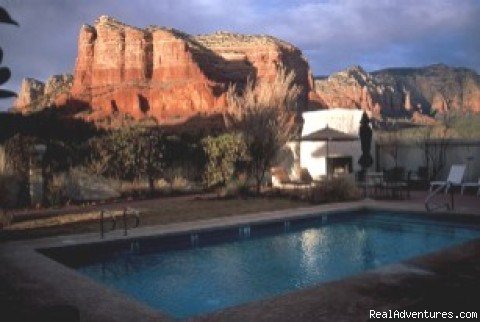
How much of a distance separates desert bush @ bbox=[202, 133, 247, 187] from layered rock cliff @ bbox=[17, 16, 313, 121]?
3777 centimetres

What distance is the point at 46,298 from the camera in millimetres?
3912

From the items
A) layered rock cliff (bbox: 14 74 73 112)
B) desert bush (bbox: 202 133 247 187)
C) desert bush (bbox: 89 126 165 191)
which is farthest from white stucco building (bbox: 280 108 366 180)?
layered rock cliff (bbox: 14 74 73 112)

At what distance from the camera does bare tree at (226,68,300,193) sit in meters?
12.7

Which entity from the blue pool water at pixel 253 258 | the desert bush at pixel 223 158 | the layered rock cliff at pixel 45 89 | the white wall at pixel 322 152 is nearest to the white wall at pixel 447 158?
the white wall at pixel 322 152

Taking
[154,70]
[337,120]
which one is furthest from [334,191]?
[154,70]

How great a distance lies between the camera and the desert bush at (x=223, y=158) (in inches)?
520

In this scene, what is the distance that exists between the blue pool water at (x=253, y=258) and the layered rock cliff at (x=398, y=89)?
52155 mm

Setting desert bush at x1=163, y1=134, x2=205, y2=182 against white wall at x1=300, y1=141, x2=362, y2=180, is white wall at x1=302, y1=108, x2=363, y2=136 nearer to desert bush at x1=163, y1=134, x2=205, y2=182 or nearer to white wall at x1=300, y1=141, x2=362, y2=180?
white wall at x1=300, y1=141, x2=362, y2=180

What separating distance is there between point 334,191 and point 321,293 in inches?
279

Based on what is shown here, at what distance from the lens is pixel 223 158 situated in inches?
528

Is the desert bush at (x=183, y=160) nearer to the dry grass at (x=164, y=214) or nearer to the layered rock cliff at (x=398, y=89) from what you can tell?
the dry grass at (x=164, y=214)

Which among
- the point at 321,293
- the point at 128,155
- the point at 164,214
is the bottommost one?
the point at 321,293

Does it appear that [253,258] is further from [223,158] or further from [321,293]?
[223,158]

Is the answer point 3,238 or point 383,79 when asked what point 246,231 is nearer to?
point 3,238
